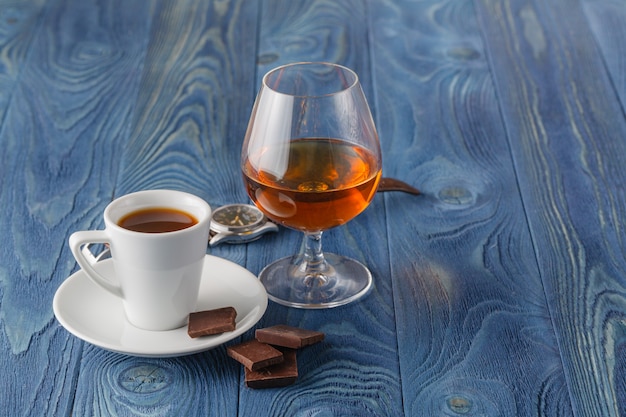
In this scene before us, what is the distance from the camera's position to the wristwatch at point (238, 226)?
1.37m

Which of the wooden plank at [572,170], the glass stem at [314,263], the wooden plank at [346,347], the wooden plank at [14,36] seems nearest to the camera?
the wooden plank at [346,347]

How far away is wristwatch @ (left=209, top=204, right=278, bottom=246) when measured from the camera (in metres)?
1.37

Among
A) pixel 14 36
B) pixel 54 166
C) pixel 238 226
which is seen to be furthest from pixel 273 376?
pixel 14 36

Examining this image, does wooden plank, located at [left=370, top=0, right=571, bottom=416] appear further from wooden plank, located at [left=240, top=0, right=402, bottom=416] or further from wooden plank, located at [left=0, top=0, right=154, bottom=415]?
wooden plank, located at [left=0, top=0, right=154, bottom=415]

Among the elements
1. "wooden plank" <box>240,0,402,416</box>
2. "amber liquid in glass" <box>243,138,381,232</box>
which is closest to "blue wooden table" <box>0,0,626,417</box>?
"wooden plank" <box>240,0,402,416</box>

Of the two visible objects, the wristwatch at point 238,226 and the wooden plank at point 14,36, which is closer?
the wristwatch at point 238,226

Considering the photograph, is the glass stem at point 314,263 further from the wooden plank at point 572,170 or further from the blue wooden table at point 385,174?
the wooden plank at point 572,170

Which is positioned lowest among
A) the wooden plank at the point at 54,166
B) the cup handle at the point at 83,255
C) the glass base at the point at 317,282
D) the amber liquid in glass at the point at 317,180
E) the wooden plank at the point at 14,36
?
the wooden plank at the point at 14,36

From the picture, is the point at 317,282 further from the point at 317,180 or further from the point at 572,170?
the point at 572,170

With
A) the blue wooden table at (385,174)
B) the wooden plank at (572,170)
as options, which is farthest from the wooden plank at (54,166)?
the wooden plank at (572,170)

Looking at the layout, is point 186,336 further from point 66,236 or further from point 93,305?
point 66,236

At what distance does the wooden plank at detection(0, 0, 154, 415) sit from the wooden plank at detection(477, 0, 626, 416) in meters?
0.62

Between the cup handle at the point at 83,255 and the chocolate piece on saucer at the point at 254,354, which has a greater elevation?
the cup handle at the point at 83,255

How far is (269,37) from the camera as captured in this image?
2156 millimetres
